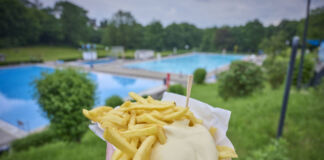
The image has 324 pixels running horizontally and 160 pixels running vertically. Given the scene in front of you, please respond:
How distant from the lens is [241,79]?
24.9ft

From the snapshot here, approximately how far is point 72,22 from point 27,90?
97.9 ft

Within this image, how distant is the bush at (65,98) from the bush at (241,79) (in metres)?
5.94

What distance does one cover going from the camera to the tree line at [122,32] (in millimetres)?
17797

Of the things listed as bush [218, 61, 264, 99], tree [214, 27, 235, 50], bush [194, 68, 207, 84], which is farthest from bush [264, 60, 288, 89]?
tree [214, 27, 235, 50]

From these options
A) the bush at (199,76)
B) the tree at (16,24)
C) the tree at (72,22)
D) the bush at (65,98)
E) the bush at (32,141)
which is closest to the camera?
the bush at (65,98)

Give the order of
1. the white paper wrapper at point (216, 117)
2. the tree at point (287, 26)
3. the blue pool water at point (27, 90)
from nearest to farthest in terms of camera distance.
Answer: the white paper wrapper at point (216, 117)
the tree at point (287, 26)
the blue pool water at point (27, 90)

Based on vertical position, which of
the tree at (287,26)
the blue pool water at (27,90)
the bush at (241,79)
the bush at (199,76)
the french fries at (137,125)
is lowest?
the blue pool water at (27,90)

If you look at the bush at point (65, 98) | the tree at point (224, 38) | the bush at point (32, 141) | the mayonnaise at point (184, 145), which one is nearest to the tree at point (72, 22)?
the tree at point (224, 38)

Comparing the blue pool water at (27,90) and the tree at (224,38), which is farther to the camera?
the tree at (224,38)

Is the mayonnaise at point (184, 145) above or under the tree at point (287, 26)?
under

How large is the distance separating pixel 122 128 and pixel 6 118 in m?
12.7

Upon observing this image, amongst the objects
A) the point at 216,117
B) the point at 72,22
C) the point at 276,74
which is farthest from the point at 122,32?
the point at 216,117

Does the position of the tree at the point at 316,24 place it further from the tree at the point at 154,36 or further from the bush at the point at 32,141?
the tree at the point at 154,36

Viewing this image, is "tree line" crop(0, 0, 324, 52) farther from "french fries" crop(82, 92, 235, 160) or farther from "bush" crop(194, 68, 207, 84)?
"french fries" crop(82, 92, 235, 160)
